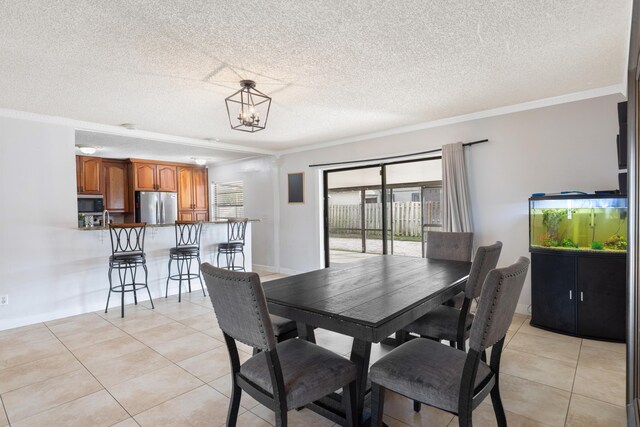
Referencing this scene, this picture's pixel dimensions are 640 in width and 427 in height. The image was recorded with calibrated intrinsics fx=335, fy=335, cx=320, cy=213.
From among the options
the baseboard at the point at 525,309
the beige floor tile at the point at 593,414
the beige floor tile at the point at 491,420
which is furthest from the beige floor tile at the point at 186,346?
the baseboard at the point at 525,309

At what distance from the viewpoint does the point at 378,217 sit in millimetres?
5457

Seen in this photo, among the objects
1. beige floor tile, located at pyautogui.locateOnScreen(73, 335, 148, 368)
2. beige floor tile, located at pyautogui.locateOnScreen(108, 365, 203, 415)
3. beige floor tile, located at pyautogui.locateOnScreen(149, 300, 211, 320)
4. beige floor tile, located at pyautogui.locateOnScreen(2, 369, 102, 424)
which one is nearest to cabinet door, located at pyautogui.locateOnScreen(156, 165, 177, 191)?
beige floor tile, located at pyautogui.locateOnScreen(149, 300, 211, 320)

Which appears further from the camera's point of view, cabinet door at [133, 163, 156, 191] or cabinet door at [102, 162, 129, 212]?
cabinet door at [133, 163, 156, 191]

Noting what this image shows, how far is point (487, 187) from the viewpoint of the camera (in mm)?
4055

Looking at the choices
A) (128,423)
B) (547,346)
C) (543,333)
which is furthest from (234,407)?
(543,333)

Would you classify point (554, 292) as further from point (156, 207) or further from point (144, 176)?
point (144, 176)

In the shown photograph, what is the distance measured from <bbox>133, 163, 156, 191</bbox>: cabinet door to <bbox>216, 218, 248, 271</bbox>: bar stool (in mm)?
2742

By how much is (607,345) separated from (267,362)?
3.17 metres

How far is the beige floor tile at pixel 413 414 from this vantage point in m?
1.93

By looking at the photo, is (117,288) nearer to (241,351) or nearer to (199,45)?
(241,351)

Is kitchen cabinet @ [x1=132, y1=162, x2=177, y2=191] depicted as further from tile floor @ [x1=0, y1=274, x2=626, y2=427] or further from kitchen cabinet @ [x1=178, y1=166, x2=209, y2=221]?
tile floor @ [x1=0, y1=274, x2=626, y2=427]

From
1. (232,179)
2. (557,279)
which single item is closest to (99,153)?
(232,179)

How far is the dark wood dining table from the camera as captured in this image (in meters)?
1.48

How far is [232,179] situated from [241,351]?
4.99 metres
